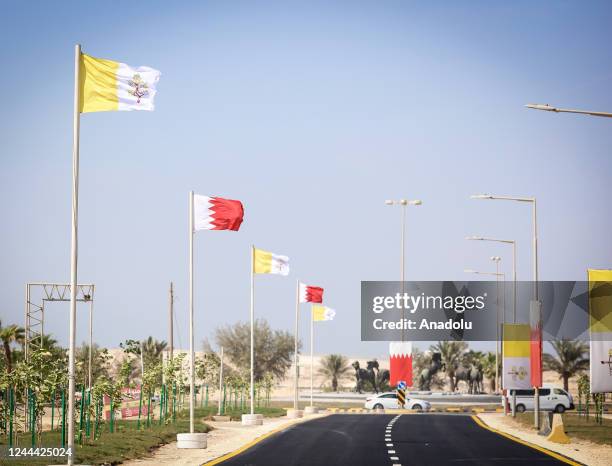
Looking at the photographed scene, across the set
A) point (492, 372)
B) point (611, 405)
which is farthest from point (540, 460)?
point (492, 372)

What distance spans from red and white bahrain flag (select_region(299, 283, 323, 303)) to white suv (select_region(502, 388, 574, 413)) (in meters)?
16.1

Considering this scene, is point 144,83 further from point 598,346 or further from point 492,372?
point 492,372

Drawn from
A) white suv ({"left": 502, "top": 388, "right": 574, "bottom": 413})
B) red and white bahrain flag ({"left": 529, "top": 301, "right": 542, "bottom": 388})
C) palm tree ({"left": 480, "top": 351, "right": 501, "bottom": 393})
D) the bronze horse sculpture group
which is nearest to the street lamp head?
red and white bahrain flag ({"left": 529, "top": 301, "right": 542, "bottom": 388})

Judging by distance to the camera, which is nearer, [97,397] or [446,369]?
[97,397]

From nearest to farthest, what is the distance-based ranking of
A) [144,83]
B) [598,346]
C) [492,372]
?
1. [144,83]
2. [598,346]
3. [492,372]

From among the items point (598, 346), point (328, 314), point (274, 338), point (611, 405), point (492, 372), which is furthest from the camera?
point (274, 338)

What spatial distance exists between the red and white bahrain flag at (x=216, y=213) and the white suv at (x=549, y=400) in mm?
42693

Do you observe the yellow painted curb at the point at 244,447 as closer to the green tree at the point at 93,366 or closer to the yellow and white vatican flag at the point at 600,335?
the green tree at the point at 93,366

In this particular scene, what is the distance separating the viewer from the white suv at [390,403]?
79438mm

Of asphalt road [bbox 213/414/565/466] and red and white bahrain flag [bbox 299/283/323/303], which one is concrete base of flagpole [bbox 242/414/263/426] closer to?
asphalt road [bbox 213/414/565/466]

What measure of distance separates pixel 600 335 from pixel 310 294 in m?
29.7

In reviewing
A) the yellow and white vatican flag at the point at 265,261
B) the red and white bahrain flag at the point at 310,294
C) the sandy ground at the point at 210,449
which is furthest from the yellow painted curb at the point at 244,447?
the red and white bahrain flag at the point at 310,294

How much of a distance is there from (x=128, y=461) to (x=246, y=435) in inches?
524

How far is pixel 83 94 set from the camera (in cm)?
2595
